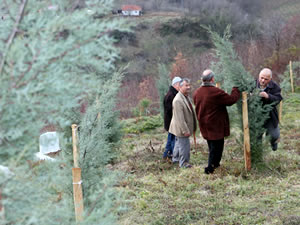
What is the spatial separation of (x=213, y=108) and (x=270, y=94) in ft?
3.27

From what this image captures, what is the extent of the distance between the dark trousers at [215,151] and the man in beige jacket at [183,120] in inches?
25.9

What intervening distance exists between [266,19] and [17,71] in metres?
23.4

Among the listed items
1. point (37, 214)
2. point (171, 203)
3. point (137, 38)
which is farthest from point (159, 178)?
point (137, 38)

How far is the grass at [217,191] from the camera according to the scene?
4539mm

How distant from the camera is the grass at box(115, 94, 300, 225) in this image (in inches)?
179

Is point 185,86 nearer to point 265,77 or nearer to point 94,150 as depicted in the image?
point 265,77

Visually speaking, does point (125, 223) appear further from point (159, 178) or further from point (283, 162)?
point (283, 162)

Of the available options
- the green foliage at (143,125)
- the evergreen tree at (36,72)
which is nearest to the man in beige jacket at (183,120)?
the evergreen tree at (36,72)

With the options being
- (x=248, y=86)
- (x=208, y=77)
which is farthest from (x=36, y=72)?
(x=248, y=86)

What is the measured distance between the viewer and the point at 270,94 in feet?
18.9

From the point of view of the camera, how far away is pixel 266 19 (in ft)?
74.2

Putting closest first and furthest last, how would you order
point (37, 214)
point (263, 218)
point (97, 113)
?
point (37, 214) < point (263, 218) < point (97, 113)

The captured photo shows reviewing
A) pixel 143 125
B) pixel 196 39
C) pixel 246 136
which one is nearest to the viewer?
pixel 246 136

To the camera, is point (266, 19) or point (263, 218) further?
point (266, 19)
